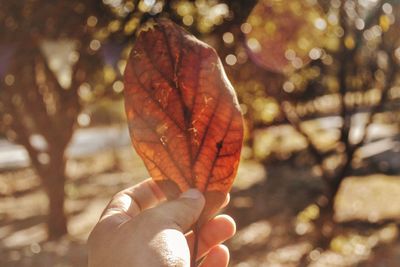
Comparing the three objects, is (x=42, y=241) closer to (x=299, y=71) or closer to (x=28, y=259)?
(x=28, y=259)

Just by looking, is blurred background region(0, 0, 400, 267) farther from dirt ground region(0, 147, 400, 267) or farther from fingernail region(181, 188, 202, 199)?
fingernail region(181, 188, 202, 199)

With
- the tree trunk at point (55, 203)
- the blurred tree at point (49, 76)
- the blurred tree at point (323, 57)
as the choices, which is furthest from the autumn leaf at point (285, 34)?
the tree trunk at point (55, 203)

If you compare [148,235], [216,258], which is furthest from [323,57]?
[148,235]

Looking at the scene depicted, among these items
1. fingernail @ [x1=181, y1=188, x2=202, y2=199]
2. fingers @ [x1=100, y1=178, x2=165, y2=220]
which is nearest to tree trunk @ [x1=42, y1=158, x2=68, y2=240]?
fingers @ [x1=100, y1=178, x2=165, y2=220]

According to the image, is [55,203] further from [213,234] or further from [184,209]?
[184,209]

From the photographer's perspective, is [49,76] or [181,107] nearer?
[181,107]

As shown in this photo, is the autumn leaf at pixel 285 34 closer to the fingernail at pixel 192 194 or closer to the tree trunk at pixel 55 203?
the tree trunk at pixel 55 203
